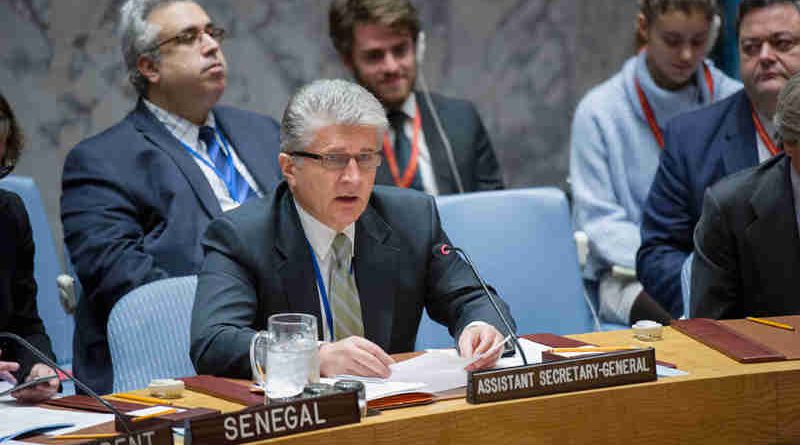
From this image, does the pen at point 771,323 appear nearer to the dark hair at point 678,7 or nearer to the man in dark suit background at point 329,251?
the man in dark suit background at point 329,251

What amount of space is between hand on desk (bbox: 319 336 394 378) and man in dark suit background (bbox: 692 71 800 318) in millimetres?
1025

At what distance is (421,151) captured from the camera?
426 centimetres

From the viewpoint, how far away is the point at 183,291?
9.31ft

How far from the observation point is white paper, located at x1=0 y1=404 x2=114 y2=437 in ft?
6.90

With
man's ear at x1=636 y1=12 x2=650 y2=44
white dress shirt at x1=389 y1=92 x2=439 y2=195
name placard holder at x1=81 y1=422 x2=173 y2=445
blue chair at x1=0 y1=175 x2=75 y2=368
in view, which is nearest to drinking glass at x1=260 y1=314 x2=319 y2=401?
name placard holder at x1=81 y1=422 x2=173 y2=445

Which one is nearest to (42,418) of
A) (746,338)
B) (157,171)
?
(746,338)

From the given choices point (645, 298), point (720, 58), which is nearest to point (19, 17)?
point (645, 298)

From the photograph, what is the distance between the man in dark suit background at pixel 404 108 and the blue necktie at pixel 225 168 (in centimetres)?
51

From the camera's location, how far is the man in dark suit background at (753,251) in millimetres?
2990

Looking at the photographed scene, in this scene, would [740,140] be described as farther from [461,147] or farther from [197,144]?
[197,144]

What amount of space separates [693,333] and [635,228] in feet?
4.78

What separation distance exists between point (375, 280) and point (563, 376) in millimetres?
732

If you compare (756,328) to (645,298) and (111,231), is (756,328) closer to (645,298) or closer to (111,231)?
(645,298)

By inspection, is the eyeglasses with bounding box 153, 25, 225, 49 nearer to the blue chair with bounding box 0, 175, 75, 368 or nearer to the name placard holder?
the blue chair with bounding box 0, 175, 75, 368
